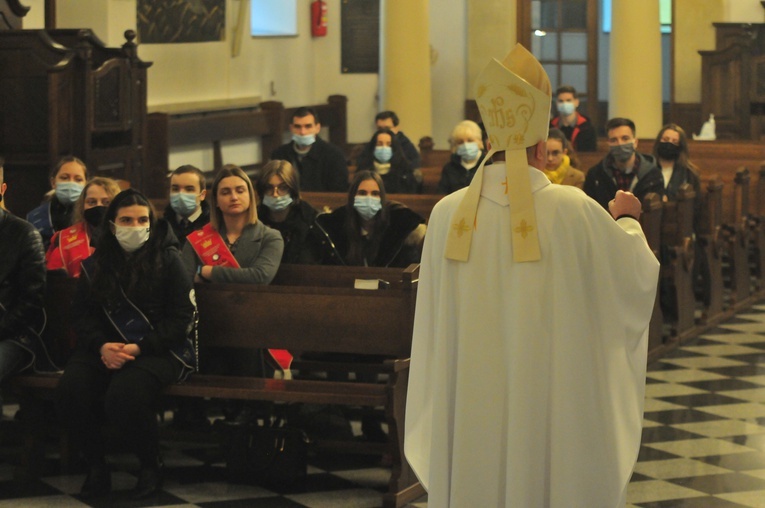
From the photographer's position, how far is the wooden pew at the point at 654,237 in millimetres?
8914

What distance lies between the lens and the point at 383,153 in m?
10.5

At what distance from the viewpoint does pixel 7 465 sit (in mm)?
6457

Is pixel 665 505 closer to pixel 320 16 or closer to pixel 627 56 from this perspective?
pixel 627 56

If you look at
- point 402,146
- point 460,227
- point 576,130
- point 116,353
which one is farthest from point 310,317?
point 576,130

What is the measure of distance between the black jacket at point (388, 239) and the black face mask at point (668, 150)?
3.16 m

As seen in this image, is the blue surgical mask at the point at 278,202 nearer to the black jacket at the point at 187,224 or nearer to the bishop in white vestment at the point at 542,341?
the black jacket at the point at 187,224

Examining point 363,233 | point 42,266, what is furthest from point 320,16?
point 42,266

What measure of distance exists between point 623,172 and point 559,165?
45 centimetres

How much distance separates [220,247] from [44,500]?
1580mm

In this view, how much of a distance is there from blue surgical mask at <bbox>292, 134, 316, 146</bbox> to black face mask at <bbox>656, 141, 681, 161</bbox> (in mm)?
2553

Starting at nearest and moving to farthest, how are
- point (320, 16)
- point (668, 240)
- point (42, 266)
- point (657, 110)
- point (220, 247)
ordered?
point (42, 266) < point (220, 247) < point (668, 240) < point (657, 110) < point (320, 16)

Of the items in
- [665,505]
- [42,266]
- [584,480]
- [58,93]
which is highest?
[58,93]

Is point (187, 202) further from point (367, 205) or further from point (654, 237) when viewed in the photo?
point (654, 237)

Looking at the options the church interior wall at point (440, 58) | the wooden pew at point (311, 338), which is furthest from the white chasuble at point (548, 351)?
the church interior wall at point (440, 58)
